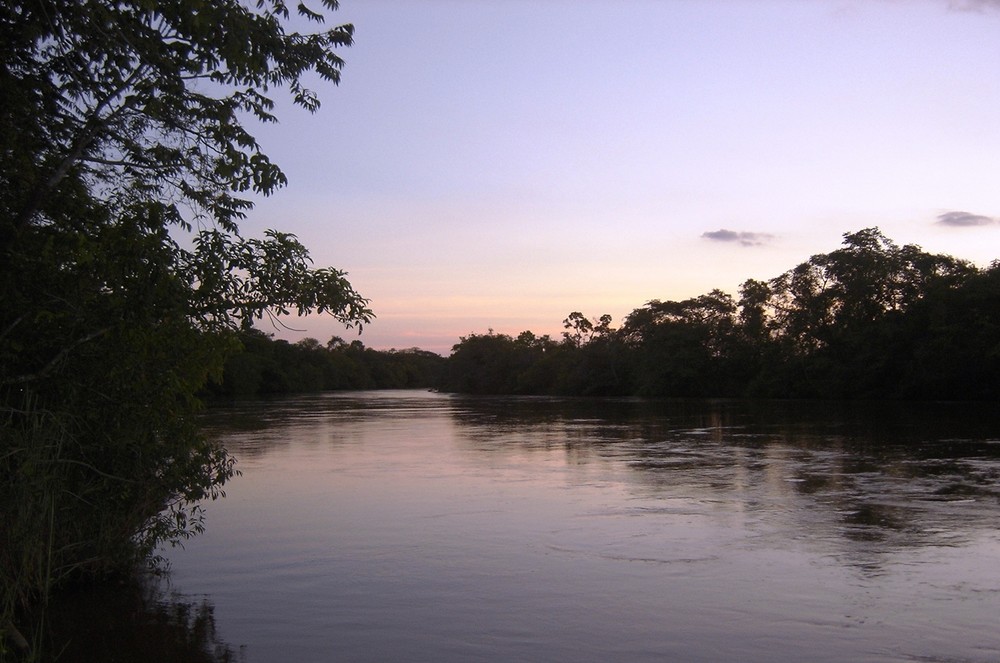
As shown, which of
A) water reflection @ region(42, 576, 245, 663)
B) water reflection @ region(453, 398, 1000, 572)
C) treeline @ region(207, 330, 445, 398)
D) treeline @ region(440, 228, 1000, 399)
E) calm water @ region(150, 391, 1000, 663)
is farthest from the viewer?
treeline @ region(207, 330, 445, 398)

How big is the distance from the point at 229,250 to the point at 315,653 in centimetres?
437

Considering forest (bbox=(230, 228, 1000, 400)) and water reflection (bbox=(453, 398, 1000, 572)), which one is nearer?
water reflection (bbox=(453, 398, 1000, 572))

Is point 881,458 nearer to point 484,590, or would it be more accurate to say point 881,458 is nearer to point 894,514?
point 894,514

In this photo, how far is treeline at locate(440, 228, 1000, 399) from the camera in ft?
176

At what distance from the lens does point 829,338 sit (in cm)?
6462

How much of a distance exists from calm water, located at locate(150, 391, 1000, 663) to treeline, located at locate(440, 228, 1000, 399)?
119 ft

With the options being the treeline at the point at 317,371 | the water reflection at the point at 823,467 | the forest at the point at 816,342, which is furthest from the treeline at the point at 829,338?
the treeline at the point at 317,371

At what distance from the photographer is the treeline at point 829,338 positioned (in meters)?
53.5

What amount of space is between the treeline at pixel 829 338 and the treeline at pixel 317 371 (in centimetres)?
3559

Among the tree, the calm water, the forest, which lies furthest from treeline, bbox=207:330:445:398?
the tree

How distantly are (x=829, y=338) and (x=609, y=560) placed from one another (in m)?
59.1

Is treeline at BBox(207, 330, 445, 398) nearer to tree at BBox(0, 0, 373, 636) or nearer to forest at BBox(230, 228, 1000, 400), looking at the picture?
forest at BBox(230, 228, 1000, 400)

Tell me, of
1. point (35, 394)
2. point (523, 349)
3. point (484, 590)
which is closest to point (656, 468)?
point (484, 590)

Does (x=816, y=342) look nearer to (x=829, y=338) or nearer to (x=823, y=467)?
(x=829, y=338)
